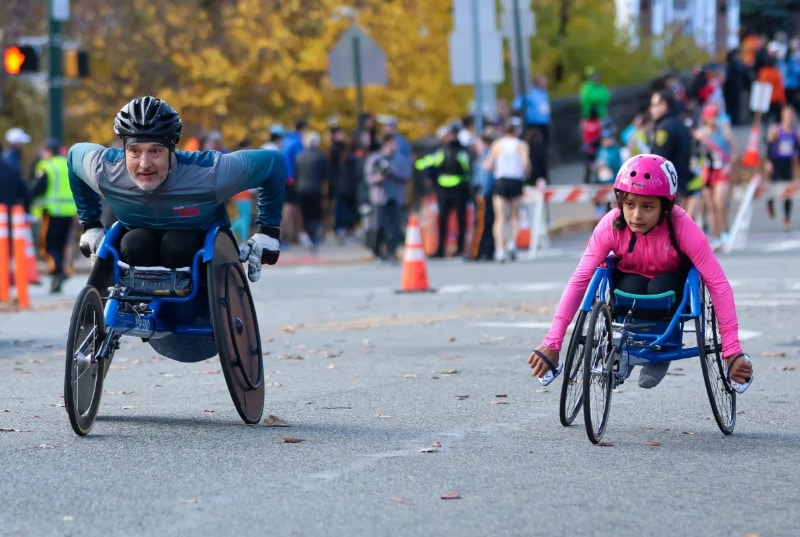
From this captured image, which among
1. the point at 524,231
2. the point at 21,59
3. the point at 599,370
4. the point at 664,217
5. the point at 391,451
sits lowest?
the point at 524,231

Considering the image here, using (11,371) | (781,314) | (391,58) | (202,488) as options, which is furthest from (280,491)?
(391,58)

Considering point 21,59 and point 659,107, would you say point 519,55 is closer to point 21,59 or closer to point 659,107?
point 21,59

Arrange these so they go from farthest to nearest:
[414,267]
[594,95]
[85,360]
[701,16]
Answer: [701,16] → [594,95] → [414,267] → [85,360]

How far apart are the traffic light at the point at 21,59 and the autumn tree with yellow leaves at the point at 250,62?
512 inches

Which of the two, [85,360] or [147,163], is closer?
[85,360]

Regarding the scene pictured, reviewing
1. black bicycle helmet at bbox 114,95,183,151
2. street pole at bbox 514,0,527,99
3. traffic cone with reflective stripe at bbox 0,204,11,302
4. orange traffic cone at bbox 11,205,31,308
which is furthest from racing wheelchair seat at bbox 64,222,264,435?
street pole at bbox 514,0,527,99

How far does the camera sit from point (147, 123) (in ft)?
27.4

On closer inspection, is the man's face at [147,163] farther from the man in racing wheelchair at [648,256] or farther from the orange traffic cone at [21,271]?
the orange traffic cone at [21,271]

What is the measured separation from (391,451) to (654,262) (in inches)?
62.6

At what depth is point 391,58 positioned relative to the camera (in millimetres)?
38375

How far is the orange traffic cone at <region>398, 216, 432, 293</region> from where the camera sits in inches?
765

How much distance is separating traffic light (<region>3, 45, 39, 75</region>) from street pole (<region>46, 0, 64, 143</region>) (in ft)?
0.71

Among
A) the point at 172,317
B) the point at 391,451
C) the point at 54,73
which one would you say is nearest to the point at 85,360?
the point at 172,317

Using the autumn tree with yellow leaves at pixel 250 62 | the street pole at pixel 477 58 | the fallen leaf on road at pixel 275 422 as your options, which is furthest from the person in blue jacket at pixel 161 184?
the autumn tree with yellow leaves at pixel 250 62
